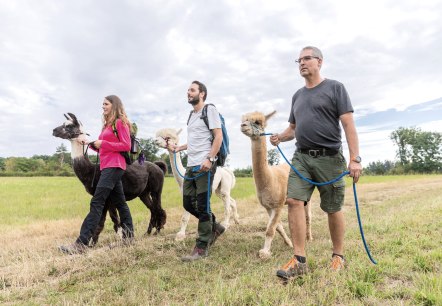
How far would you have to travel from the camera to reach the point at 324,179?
3771 millimetres


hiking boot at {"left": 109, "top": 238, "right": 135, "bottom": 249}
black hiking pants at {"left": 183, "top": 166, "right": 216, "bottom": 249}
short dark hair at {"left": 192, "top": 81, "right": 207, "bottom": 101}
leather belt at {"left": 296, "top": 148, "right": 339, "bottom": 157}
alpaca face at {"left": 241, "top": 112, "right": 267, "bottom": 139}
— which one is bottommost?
hiking boot at {"left": 109, "top": 238, "right": 135, "bottom": 249}

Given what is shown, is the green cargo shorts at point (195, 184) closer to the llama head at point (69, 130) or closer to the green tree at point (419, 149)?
the llama head at point (69, 130)

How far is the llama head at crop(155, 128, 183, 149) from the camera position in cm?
632

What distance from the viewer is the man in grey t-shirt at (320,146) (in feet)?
12.1

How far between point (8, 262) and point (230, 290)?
3.63m

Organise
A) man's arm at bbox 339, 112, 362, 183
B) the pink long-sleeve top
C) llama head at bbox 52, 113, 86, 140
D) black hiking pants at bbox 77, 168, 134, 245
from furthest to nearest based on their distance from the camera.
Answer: llama head at bbox 52, 113, 86, 140 → the pink long-sleeve top → black hiking pants at bbox 77, 168, 134, 245 → man's arm at bbox 339, 112, 362, 183

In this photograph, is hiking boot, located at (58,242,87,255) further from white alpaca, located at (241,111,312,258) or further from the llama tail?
the llama tail

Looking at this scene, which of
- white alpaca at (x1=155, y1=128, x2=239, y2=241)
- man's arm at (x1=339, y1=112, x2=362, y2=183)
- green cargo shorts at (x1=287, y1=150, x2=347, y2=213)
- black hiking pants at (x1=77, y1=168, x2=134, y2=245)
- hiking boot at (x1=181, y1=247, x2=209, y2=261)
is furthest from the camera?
white alpaca at (x1=155, y1=128, x2=239, y2=241)

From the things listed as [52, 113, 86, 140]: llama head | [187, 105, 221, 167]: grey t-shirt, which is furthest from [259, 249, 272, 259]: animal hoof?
[52, 113, 86, 140]: llama head

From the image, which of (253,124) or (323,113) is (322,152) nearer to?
(323,113)

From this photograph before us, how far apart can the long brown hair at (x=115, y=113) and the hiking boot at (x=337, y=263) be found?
371cm

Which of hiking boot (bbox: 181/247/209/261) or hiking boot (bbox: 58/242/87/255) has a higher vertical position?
hiking boot (bbox: 58/242/87/255)

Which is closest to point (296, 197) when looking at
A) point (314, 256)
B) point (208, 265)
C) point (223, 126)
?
point (314, 256)

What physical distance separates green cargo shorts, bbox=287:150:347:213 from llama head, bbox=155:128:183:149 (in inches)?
122
